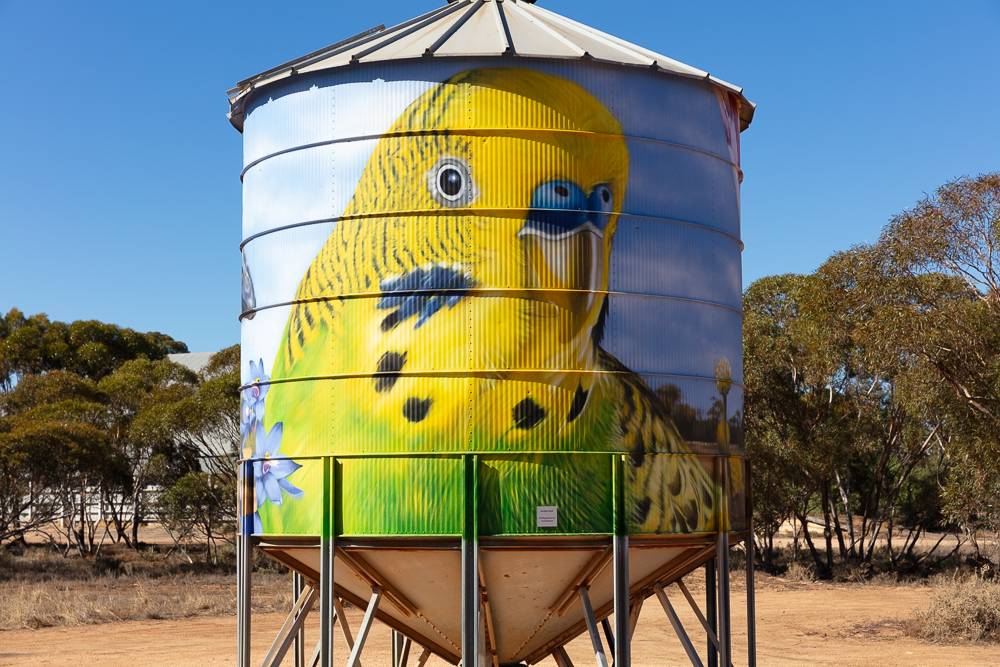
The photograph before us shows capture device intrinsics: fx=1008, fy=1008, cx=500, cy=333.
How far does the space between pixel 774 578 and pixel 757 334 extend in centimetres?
1077

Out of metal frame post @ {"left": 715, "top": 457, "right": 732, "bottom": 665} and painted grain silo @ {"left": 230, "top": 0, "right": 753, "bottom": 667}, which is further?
metal frame post @ {"left": 715, "top": 457, "right": 732, "bottom": 665}

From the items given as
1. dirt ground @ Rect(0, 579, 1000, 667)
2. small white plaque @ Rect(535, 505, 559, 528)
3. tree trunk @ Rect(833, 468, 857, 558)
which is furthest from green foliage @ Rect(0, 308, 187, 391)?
small white plaque @ Rect(535, 505, 559, 528)

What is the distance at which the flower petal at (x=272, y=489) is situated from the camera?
12.5m

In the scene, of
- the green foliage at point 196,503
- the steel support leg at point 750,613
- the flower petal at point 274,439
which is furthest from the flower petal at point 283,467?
the green foliage at point 196,503

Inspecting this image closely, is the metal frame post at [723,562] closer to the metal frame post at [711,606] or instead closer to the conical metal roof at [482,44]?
the metal frame post at [711,606]

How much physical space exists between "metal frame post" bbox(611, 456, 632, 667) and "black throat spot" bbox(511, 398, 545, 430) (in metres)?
1.06

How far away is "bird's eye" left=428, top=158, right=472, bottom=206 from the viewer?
39.3 feet

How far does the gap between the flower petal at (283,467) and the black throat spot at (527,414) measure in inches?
109

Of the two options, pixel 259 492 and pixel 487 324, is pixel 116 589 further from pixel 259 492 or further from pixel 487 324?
pixel 487 324

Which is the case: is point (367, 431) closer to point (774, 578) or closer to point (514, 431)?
point (514, 431)

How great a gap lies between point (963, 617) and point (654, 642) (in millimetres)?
8668

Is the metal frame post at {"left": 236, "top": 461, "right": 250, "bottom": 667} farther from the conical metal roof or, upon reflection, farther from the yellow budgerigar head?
the conical metal roof

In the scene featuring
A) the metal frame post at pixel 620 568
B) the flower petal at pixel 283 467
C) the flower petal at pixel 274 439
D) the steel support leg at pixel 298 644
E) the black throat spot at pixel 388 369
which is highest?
the black throat spot at pixel 388 369

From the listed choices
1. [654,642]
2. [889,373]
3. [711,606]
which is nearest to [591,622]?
[711,606]
